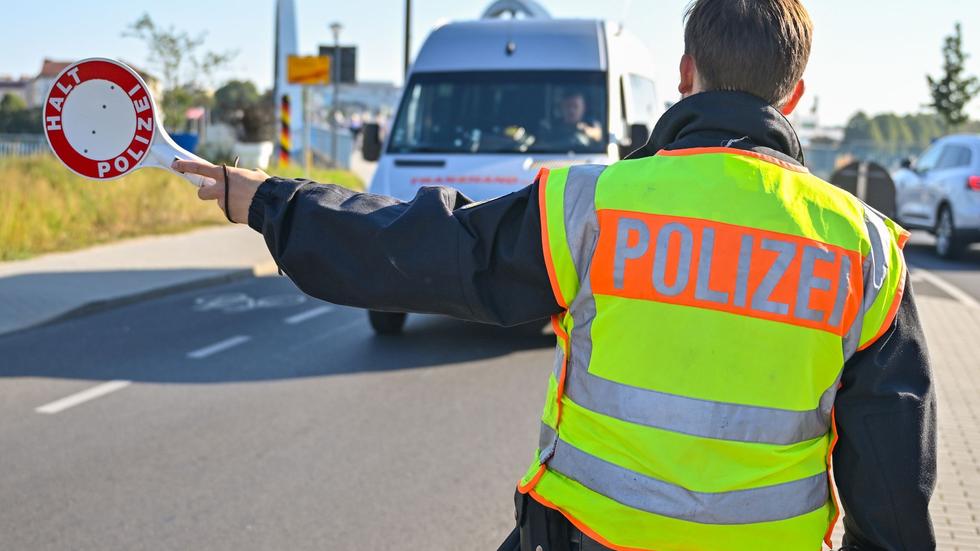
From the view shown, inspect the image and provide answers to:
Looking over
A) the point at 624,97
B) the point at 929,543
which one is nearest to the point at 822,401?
the point at 929,543

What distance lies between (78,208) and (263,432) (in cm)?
1063

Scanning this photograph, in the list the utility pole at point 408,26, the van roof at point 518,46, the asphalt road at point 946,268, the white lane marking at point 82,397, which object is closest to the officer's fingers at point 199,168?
the white lane marking at point 82,397

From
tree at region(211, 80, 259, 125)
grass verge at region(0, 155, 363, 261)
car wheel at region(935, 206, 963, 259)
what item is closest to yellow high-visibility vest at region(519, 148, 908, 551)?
grass verge at region(0, 155, 363, 261)

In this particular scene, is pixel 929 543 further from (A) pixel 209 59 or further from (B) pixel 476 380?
(A) pixel 209 59

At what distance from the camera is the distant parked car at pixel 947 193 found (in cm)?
1656

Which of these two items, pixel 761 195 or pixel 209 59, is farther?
pixel 209 59

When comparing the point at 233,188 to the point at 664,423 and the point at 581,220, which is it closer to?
the point at 581,220

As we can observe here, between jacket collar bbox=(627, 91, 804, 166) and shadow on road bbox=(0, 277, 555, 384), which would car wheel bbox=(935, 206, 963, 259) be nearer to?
shadow on road bbox=(0, 277, 555, 384)

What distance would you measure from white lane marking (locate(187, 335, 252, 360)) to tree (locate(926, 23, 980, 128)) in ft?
100

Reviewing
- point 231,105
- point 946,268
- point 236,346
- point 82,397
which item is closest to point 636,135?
point 236,346

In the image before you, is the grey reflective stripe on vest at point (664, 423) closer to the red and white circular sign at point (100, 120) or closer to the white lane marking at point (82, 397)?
the red and white circular sign at point (100, 120)

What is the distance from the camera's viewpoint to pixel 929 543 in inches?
82.3

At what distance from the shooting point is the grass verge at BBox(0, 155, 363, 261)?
1434cm

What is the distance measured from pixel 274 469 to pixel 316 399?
61.8 inches
